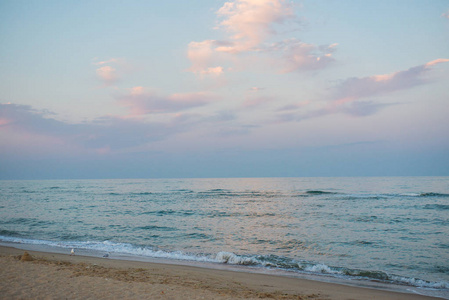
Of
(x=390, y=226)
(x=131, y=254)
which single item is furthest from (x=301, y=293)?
(x=390, y=226)

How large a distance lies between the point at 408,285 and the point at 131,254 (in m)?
12.0

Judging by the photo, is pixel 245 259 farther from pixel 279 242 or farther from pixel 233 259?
pixel 279 242

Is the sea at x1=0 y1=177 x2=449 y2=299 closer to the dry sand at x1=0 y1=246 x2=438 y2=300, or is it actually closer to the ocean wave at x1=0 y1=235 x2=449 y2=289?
the ocean wave at x1=0 y1=235 x2=449 y2=289

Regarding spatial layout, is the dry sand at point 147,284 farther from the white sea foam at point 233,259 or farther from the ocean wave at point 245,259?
the white sea foam at point 233,259

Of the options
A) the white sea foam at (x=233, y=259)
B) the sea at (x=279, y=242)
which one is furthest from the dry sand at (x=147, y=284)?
the white sea foam at (x=233, y=259)

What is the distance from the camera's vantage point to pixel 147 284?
8484mm

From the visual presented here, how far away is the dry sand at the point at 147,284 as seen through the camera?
7.54 metres

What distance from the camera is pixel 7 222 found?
23.5 metres

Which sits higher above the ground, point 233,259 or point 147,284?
point 147,284

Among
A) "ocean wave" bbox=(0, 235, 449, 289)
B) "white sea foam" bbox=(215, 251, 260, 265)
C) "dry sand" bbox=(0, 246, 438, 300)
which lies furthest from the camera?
"white sea foam" bbox=(215, 251, 260, 265)

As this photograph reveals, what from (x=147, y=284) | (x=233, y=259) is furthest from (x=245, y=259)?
(x=147, y=284)

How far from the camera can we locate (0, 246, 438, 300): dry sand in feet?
24.7

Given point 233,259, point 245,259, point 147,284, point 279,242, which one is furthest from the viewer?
point 279,242

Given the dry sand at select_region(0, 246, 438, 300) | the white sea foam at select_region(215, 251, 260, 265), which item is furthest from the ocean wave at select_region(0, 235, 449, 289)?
the dry sand at select_region(0, 246, 438, 300)
